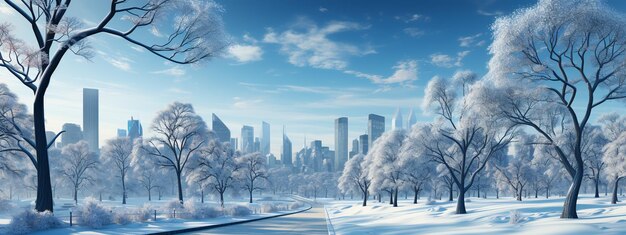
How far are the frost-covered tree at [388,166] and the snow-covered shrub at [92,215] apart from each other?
33990mm

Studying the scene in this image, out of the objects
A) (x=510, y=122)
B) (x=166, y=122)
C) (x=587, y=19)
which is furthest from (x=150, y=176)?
(x=587, y=19)

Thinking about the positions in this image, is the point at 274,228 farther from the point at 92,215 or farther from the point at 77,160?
the point at 77,160

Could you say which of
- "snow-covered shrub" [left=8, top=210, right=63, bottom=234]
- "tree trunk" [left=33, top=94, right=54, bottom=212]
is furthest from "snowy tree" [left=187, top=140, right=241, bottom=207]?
"snow-covered shrub" [left=8, top=210, right=63, bottom=234]

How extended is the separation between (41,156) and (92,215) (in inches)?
150

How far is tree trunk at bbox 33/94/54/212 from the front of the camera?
56.8 feet

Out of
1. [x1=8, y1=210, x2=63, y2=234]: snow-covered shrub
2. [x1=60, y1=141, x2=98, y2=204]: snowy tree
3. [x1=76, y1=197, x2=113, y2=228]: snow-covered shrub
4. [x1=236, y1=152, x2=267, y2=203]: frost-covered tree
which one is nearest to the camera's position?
[x1=8, y1=210, x2=63, y2=234]: snow-covered shrub

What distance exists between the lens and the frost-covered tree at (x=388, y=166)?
45.7 metres

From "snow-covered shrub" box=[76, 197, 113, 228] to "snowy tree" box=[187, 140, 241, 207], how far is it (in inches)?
937

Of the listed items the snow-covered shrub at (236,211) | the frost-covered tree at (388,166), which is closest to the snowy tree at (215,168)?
the snow-covered shrub at (236,211)

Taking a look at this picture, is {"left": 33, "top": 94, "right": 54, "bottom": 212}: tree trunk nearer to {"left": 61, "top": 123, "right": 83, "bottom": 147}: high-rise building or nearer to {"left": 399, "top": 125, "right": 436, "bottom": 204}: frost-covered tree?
{"left": 399, "top": 125, "right": 436, "bottom": 204}: frost-covered tree

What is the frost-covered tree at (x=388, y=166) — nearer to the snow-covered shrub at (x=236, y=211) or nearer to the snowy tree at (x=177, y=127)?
the snow-covered shrub at (x=236, y=211)

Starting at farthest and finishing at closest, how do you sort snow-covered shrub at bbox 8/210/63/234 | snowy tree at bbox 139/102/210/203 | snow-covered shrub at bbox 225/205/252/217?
snowy tree at bbox 139/102/210/203
snow-covered shrub at bbox 225/205/252/217
snow-covered shrub at bbox 8/210/63/234

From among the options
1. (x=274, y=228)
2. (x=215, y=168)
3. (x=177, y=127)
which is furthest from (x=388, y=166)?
(x=274, y=228)

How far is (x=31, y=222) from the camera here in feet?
50.3
